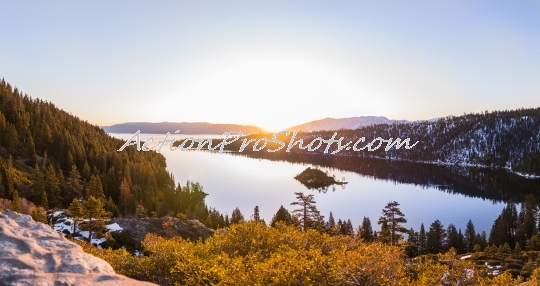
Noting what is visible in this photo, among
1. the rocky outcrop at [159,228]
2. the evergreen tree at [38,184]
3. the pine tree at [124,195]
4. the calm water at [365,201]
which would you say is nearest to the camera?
the rocky outcrop at [159,228]

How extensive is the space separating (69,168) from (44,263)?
131681 mm

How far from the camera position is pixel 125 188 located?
357ft

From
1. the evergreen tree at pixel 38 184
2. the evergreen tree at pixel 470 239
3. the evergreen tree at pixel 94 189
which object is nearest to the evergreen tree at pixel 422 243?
the evergreen tree at pixel 470 239

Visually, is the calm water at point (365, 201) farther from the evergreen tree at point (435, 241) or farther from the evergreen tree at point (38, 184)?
the evergreen tree at point (38, 184)

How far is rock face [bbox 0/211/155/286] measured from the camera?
974cm

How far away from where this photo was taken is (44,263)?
1077 cm

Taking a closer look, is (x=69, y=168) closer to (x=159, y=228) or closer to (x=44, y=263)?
(x=159, y=228)

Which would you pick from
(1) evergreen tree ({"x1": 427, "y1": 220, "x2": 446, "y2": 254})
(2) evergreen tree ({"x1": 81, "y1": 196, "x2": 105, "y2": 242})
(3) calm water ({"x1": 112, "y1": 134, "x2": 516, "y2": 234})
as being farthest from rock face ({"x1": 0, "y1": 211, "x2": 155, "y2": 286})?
(3) calm water ({"x1": 112, "y1": 134, "x2": 516, "y2": 234})

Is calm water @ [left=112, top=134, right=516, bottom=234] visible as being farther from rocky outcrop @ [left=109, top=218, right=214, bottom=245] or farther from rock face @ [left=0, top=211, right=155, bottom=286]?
rock face @ [left=0, top=211, right=155, bottom=286]

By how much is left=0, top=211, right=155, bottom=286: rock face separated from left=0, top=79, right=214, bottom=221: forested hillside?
275 ft

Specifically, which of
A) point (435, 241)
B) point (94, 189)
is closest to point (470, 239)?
point (435, 241)

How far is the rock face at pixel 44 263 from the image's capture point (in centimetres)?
974

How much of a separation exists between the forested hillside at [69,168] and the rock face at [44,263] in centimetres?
8396

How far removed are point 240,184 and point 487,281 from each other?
172 meters
